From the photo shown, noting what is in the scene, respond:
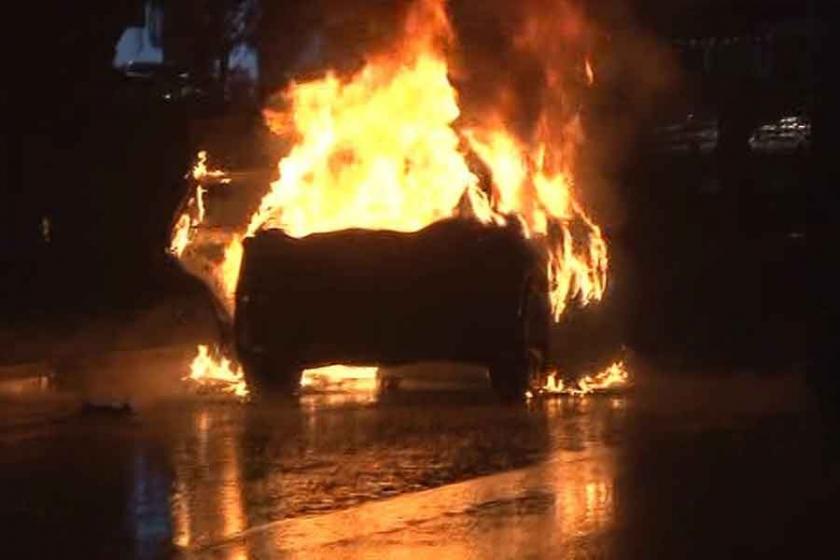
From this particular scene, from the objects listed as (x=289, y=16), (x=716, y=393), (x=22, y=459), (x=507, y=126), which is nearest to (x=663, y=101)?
(x=289, y=16)

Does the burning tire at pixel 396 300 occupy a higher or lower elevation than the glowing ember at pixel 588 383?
higher

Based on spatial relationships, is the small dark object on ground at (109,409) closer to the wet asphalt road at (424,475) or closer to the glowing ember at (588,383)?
the wet asphalt road at (424,475)

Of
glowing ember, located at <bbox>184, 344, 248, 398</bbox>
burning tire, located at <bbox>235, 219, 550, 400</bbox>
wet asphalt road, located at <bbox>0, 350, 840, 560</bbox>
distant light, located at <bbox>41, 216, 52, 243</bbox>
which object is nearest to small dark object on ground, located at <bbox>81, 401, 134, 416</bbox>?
wet asphalt road, located at <bbox>0, 350, 840, 560</bbox>

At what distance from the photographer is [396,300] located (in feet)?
51.3

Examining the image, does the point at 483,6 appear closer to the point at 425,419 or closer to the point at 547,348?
the point at 547,348

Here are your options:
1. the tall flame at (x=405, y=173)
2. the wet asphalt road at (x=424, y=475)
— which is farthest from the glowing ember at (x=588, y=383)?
the tall flame at (x=405, y=173)

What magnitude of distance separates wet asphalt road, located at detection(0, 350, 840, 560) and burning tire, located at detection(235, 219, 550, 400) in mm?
418

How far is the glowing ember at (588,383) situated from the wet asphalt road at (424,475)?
0.31 metres

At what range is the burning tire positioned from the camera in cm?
1555

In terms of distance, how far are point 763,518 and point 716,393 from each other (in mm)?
5702

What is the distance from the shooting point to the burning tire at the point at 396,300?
612 inches

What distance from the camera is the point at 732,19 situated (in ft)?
130

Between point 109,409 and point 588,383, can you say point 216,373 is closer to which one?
point 109,409

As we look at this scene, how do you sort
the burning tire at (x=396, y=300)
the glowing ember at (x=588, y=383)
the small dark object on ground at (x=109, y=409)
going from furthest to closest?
1. the glowing ember at (x=588, y=383)
2. the burning tire at (x=396, y=300)
3. the small dark object on ground at (x=109, y=409)
